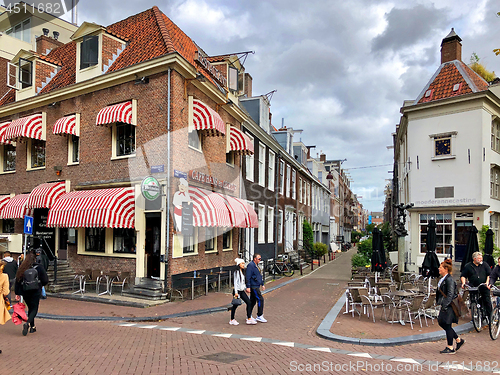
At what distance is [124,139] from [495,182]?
18.5 meters

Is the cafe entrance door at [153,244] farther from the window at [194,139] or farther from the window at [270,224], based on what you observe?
the window at [270,224]

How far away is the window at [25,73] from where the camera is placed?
727 inches

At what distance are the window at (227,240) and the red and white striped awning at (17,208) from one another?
846 cm

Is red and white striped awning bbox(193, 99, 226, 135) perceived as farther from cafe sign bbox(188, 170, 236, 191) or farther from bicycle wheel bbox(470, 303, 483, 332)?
bicycle wheel bbox(470, 303, 483, 332)

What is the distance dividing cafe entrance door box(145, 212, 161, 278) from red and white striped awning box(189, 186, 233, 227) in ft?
4.68

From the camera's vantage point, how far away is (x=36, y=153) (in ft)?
59.5

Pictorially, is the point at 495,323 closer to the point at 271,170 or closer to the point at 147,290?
the point at 147,290

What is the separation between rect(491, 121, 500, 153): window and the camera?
2009cm

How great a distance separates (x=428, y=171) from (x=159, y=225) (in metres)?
14.3

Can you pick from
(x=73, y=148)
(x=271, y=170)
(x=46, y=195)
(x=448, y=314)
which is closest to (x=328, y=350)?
(x=448, y=314)

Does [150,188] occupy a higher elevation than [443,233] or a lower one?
higher

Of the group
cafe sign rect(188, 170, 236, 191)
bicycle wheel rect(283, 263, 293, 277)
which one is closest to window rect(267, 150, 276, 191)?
bicycle wheel rect(283, 263, 293, 277)

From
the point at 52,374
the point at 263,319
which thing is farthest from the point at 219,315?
the point at 52,374

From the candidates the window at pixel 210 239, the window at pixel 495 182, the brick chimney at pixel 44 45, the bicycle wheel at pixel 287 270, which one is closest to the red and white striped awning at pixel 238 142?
the window at pixel 210 239
